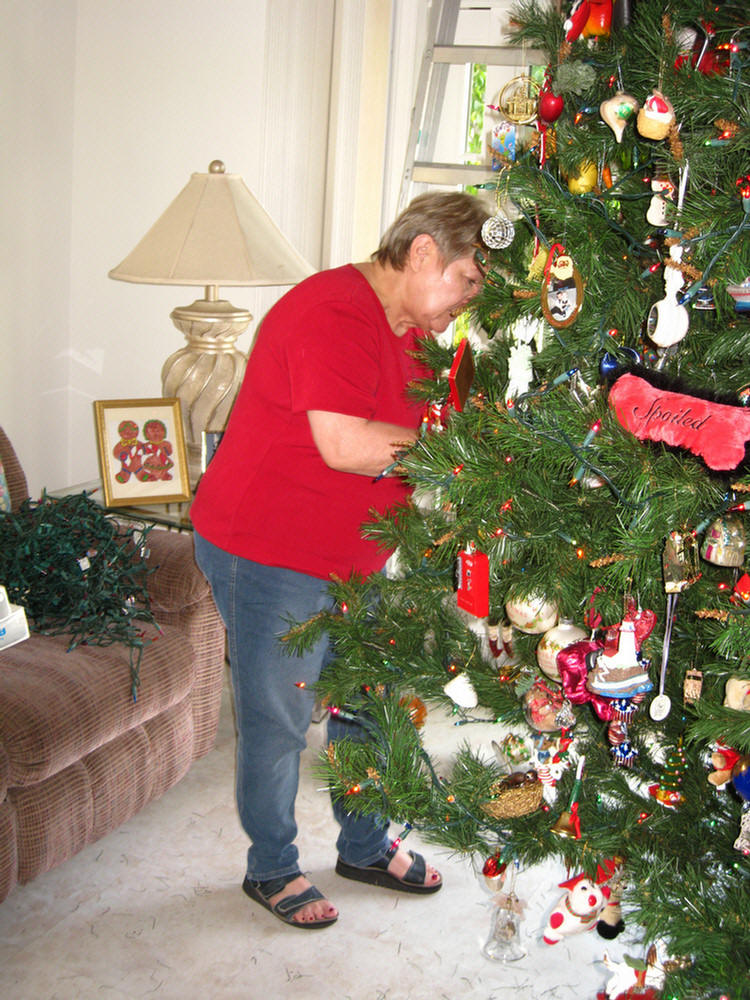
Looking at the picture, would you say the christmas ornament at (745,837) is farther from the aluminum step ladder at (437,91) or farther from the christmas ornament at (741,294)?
the aluminum step ladder at (437,91)

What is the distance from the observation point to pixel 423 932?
67.1 inches

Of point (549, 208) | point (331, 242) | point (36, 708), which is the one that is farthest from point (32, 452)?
point (549, 208)

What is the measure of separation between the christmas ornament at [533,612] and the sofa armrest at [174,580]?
1.08 m

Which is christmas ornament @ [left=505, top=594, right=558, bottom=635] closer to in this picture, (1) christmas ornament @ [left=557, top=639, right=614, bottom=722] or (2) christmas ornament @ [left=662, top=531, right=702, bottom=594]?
(1) christmas ornament @ [left=557, top=639, right=614, bottom=722]

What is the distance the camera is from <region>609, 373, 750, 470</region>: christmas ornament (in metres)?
0.81

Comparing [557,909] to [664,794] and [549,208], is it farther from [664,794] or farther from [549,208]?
[549,208]

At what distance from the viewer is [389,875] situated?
182cm

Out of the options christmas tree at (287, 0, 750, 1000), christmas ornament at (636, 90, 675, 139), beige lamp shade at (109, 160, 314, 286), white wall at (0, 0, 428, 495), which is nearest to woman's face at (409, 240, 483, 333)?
christmas tree at (287, 0, 750, 1000)

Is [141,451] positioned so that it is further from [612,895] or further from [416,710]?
[612,895]

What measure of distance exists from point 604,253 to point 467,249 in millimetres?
357

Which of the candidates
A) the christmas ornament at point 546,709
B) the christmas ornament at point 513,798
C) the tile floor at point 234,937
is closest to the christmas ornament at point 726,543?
the christmas ornament at point 546,709

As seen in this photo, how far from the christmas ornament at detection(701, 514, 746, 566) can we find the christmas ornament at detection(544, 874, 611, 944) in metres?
0.47

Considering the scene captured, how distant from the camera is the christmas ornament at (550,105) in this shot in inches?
39.6

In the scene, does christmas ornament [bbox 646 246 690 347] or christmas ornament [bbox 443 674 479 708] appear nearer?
christmas ornament [bbox 646 246 690 347]
